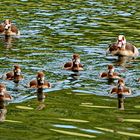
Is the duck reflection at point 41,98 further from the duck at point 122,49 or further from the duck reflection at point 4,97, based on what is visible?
the duck at point 122,49

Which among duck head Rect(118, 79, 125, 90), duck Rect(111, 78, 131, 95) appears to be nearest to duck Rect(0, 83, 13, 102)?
duck Rect(111, 78, 131, 95)

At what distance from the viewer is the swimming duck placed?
1877cm

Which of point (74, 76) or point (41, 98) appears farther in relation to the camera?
point (74, 76)

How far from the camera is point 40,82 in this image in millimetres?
17906

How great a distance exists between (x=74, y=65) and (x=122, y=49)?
167 inches

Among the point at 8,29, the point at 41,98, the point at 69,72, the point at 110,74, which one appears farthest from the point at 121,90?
the point at 8,29

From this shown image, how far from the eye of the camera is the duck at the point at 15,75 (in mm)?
18766

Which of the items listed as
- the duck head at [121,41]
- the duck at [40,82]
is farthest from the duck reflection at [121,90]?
the duck head at [121,41]

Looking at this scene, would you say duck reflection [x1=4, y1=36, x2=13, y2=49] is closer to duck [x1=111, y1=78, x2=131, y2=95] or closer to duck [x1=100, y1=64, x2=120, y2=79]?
duck [x1=100, y1=64, x2=120, y2=79]

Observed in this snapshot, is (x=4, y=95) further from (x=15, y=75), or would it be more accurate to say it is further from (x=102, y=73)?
(x=102, y=73)

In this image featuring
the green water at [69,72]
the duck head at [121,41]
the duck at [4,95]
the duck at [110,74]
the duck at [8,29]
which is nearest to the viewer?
the green water at [69,72]

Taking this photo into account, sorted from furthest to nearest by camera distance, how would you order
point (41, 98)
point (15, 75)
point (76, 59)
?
point (76, 59)
point (15, 75)
point (41, 98)

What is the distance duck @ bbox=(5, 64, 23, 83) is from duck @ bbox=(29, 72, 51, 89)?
2.52 ft

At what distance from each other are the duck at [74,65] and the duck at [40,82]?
7.37 feet
